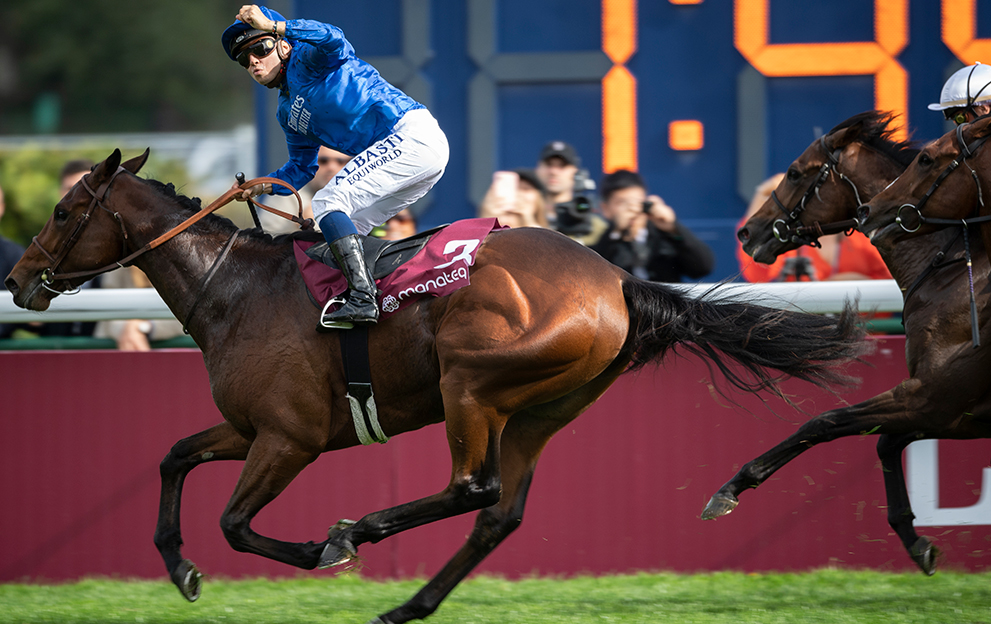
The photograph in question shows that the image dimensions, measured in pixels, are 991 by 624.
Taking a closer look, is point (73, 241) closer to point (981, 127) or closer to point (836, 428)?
point (836, 428)

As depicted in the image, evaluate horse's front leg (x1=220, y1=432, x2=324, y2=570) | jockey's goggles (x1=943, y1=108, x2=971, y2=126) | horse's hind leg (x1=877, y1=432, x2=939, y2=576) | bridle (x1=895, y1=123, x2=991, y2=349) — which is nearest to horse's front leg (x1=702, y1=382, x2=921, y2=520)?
horse's hind leg (x1=877, y1=432, x2=939, y2=576)

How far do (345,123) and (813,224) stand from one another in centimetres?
206

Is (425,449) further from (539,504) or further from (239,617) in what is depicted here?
(239,617)

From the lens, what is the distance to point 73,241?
165 inches

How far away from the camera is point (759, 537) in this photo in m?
5.00

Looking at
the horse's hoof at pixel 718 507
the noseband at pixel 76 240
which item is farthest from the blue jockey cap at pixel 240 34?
the horse's hoof at pixel 718 507

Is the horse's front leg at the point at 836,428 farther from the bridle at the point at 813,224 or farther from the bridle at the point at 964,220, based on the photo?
the bridle at the point at 813,224

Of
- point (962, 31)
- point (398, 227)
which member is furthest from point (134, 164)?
point (962, 31)

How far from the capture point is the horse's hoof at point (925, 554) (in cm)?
436

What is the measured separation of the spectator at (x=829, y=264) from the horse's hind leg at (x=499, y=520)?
5.25ft

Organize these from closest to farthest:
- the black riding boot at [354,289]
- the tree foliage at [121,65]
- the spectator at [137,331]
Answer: the black riding boot at [354,289] → the spectator at [137,331] → the tree foliage at [121,65]

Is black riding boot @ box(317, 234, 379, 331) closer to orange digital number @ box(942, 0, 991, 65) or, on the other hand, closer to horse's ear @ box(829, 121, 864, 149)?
horse's ear @ box(829, 121, 864, 149)

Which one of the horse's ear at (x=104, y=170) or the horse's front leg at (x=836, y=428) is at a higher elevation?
the horse's ear at (x=104, y=170)

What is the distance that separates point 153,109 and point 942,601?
660 inches
